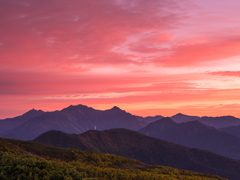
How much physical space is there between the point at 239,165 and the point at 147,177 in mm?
192395

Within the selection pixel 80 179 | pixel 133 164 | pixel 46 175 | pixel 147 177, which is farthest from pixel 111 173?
pixel 133 164

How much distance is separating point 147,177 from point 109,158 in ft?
93.4

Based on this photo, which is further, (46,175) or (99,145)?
(99,145)

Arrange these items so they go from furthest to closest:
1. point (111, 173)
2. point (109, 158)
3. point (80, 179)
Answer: point (109, 158), point (111, 173), point (80, 179)

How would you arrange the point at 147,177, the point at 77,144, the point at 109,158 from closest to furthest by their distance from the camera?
the point at 147,177
the point at 109,158
the point at 77,144

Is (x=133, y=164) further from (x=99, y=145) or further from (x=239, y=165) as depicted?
(x=239, y=165)

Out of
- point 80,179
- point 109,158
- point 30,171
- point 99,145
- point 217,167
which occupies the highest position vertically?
point 30,171

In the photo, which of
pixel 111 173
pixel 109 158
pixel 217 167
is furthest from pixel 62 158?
pixel 217 167

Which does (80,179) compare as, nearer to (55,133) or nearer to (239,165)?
(55,133)

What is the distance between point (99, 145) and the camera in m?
199

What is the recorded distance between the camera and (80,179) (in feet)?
79.9

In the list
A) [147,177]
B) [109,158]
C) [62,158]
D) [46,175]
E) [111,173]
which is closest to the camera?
[46,175]

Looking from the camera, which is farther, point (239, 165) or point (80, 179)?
point (239, 165)

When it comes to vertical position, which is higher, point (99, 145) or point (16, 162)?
point (16, 162)
